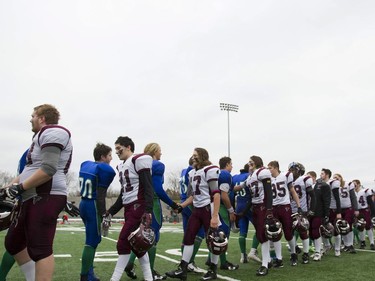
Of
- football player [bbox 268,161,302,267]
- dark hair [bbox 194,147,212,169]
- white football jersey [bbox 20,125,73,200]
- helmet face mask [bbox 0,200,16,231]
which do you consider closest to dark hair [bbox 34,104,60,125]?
white football jersey [bbox 20,125,73,200]

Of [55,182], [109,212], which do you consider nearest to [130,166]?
[109,212]

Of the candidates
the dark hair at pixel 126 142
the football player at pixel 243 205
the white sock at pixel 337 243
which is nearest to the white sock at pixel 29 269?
the dark hair at pixel 126 142

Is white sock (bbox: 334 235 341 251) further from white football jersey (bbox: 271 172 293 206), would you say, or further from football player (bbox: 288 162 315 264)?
white football jersey (bbox: 271 172 293 206)

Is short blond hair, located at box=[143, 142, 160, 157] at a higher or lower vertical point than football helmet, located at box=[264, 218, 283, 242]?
higher

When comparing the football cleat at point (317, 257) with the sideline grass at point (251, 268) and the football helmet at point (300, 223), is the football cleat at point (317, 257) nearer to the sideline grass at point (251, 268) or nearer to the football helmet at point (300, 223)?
the sideline grass at point (251, 268)

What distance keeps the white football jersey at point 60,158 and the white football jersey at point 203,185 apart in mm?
2641

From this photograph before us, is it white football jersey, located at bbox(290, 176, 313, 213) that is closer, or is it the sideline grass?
the sideline grass

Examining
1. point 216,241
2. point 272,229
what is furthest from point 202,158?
point 272,229

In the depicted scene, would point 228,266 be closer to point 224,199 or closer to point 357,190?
point 224,199

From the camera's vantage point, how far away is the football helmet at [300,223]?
8.30m

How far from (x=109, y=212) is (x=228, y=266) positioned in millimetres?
2754

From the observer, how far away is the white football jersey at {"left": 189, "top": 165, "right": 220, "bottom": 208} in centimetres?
621

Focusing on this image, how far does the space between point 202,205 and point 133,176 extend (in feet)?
4.97

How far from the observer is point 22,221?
386cm
